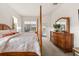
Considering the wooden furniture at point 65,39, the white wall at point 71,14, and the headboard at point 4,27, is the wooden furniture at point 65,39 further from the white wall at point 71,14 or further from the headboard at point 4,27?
the headboard at point 4,27

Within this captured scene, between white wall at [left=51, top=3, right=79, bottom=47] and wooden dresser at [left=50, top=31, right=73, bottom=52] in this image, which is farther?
wooden dresser at [left=50, top=31, right=73, bottom=52]

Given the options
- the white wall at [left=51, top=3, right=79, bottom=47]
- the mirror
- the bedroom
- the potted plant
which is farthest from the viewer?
the potted plant

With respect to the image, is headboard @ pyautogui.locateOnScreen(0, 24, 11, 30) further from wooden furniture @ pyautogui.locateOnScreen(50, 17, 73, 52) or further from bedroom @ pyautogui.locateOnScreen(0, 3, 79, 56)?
wooden furniture @ pyautogui.locateOnScreen(50, 17, 73, 52)

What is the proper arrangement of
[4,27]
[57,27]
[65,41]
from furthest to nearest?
[57,27] → [65,41] → [4,27]

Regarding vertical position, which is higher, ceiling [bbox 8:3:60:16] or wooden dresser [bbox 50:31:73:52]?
ceiling [bbox 8:3:60:16]

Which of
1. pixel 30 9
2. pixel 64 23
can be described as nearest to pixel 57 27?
pixel 64 23

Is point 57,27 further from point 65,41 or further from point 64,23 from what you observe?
point 65,41

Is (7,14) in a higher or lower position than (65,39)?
higher

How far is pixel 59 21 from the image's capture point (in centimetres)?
336

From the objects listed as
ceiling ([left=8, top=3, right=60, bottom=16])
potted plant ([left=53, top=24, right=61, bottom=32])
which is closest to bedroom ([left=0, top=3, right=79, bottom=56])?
ceiling ([left=8, top=3, right=60, bottom=16])

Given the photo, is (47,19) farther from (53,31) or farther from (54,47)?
(54,47)

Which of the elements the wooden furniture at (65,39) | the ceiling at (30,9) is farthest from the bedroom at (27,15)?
the wooden furniture at (65,39)

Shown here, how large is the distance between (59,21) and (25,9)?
1.22m

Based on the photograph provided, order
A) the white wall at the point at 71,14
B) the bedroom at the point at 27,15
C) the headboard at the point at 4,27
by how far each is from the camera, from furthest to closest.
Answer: the white wall at the point at 71,14
the bedroom at the point at 27,15
the headboard at the point at 4,27
